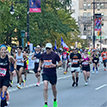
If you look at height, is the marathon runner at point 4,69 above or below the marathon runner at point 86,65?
above

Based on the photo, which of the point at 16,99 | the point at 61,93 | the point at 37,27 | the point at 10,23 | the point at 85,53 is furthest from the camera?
the point at 37,27

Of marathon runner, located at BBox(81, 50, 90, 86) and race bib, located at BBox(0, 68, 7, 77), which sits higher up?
race bib, located at BBox(0, 68, 7, 77)

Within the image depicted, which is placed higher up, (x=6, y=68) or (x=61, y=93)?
(x=6, y=68)

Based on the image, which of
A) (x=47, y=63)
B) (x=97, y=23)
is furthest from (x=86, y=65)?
(x=97, y=23)

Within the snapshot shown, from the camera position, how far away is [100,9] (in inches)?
5517

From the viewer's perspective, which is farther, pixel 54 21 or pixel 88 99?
pixel 54 21

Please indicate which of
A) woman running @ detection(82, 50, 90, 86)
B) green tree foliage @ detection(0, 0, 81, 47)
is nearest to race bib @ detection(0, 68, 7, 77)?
woman running @ detection(82, 50, 90, 86)

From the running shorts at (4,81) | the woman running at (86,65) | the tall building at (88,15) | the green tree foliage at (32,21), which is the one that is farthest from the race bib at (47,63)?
the tall building at (88,15)

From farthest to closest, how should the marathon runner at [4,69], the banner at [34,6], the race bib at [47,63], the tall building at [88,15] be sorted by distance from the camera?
1. the tall building at [88,15]
2. the banner at [34,6]
3. the race bib at [47,63]
4. the marathon runner at [4,69]

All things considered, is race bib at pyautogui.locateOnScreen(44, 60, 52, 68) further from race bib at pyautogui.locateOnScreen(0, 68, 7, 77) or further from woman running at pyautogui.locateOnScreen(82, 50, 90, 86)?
woman running at pyautogui.locateOnScreen(82, 50, 90, 86)

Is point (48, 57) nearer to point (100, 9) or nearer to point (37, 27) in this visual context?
point (37, 27)

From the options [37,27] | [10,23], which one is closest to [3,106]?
[10,23]

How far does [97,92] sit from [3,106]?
6790 mm

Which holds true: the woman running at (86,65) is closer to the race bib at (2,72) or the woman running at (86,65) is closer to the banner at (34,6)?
the race bib at (2,72)
